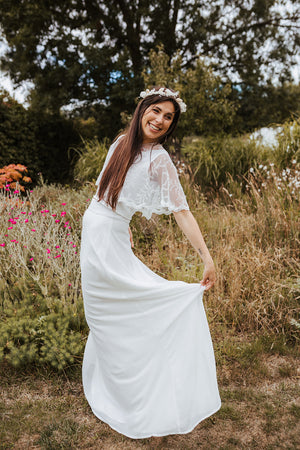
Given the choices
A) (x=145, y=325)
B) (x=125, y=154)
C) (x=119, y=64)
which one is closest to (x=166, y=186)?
(x=125, y=154)

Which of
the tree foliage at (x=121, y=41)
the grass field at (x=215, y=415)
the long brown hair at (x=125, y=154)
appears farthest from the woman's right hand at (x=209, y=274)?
the tree foliage at (x=121, y=41)

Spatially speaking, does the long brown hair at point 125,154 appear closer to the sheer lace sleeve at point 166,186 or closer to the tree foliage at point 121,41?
the sheer lace sleeve at point 166,186

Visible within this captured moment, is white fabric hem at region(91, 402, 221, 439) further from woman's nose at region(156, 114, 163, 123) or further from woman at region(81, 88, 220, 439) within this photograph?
woman's nose at region(156, 114, 163, 123)

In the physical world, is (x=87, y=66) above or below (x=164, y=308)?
above

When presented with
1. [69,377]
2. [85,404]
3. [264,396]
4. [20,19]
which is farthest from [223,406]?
[20,19]

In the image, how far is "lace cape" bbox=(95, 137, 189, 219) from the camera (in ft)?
5.65

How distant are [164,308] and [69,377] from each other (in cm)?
121

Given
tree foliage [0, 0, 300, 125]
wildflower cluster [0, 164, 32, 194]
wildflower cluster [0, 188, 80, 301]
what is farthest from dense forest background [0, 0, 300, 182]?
wildflower cluster [0, 188, 80, 301]

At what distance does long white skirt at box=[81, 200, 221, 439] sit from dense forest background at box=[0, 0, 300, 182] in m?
6.47

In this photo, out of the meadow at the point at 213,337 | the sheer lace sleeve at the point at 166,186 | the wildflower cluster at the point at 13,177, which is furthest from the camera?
the wildflower cluster at the point at 13,177

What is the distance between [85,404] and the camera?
2270 mm

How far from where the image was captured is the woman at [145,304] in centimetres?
175

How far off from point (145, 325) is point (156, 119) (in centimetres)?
115

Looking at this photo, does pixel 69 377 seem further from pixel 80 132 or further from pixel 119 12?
pixel 119 12
